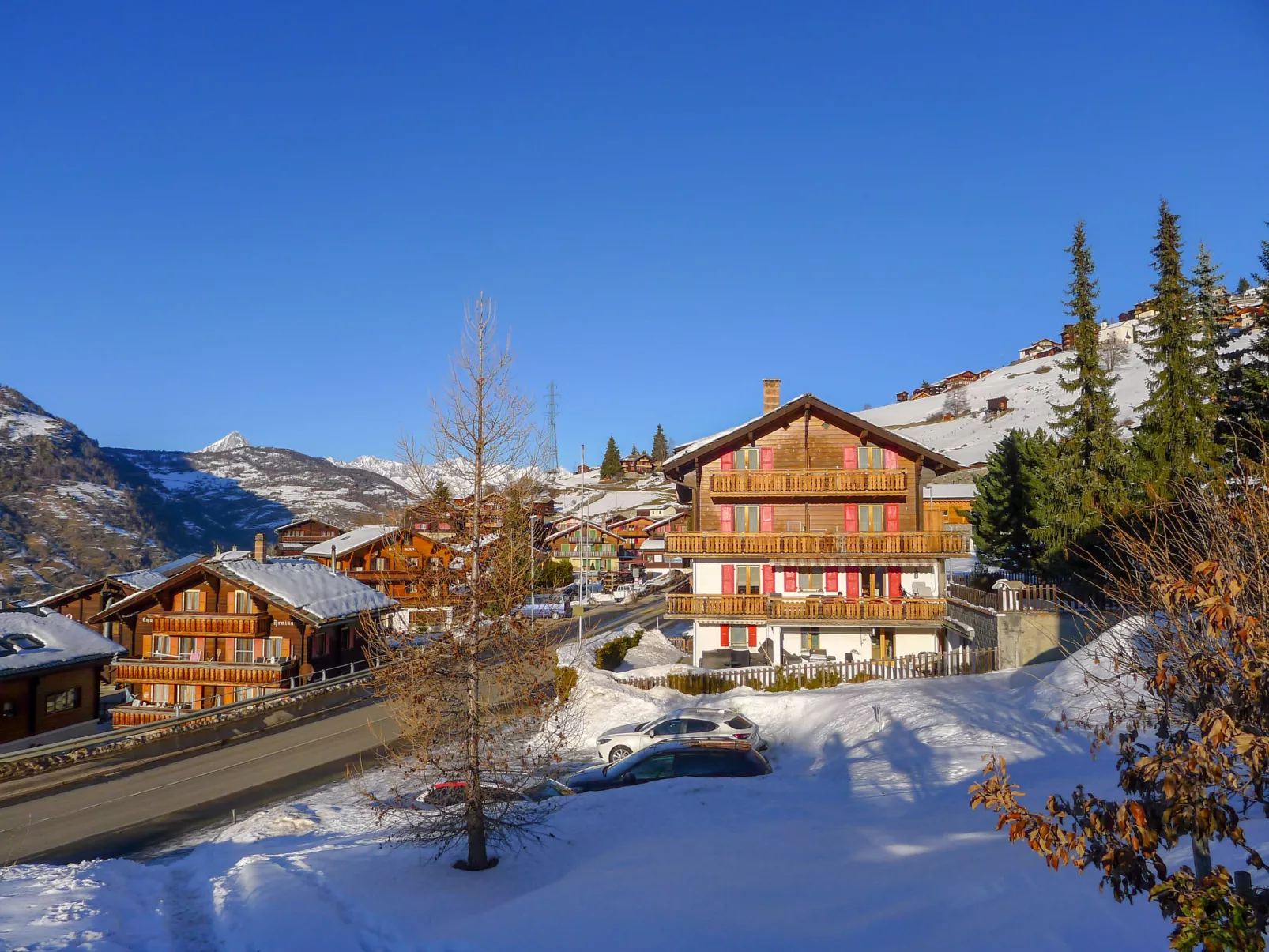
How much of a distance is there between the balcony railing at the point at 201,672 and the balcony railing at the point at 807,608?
68.3 ft

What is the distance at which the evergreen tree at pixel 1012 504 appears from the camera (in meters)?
39.9

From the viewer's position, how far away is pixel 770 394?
41625 mm

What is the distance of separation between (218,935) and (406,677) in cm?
418

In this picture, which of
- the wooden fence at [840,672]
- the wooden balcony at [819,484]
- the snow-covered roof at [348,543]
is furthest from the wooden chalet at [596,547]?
the wooden fence at [840,672]

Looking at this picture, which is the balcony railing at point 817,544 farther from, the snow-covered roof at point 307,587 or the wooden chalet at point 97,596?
the wooden chalet at point 97,596

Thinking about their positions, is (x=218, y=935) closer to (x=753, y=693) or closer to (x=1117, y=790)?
(x=1117, y=790)

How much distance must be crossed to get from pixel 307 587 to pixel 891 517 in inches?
1199

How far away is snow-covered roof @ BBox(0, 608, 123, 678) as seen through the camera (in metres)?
33.9

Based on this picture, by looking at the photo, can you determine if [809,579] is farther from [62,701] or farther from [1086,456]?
[62,701]

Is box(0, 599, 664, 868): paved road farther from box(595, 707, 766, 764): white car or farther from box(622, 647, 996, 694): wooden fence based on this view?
box(622, 647, 996, 694): wooden fence

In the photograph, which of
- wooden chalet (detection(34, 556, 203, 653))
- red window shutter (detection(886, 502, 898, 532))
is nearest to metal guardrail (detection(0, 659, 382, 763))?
wooden chalet (detection(34, 556, 203, 653))

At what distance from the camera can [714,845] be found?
13562 mm

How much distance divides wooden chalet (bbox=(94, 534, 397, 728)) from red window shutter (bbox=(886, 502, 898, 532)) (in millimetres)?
26695

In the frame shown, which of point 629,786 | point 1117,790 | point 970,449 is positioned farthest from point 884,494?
point 970,449
